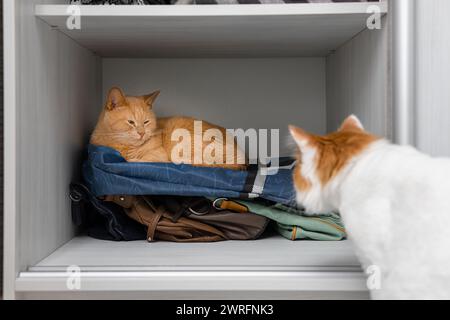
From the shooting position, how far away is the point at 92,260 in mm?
971

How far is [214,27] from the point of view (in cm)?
104

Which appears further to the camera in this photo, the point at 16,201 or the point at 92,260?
the point at 92,260

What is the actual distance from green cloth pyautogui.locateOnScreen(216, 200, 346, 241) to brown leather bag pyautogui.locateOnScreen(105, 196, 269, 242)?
26 mm

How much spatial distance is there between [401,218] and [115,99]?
0.83 meters

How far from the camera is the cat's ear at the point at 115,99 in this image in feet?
4.14

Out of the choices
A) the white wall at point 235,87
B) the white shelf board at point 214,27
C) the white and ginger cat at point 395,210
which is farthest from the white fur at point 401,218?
the white wall at point 235,87

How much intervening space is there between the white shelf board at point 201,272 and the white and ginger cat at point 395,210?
0.11 metres

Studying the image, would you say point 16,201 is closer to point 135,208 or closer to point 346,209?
point 135,208

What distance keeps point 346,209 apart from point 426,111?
0.29m

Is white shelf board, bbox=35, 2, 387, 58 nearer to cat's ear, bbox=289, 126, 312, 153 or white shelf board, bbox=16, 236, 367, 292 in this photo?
cat's ear, bbox=289, 126, 312, 153

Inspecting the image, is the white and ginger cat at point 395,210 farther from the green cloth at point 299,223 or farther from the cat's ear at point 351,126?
the green cloth at point 299,223

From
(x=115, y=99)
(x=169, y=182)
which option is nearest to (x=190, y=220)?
(x=169, y=182)

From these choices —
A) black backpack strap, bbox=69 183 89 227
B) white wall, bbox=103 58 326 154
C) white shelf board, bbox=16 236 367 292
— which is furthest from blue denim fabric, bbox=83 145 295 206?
white wall, bbox=103 58 326 154

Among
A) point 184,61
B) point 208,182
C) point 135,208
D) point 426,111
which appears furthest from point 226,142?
point 426,111
